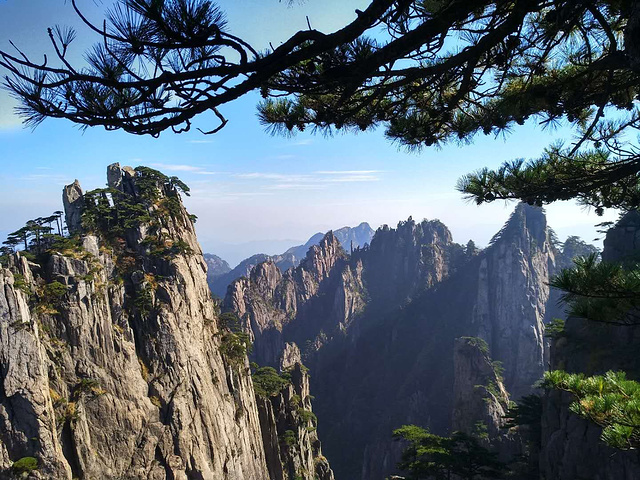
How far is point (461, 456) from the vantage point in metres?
21.4

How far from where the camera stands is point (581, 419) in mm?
12656

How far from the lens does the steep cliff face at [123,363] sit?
1930cm

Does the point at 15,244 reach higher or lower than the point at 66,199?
lower

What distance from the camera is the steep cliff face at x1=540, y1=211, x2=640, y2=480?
11.9 meters

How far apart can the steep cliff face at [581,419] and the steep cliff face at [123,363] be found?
1987cm

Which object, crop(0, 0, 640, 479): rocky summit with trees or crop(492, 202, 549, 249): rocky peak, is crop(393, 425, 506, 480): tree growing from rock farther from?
crop(492, 202, 549, 249): rocky peak

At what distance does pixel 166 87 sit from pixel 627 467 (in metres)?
13.7

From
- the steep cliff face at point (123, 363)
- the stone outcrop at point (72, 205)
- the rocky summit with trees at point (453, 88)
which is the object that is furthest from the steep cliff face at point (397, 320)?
the rocky summit with trees at point (453, 88)

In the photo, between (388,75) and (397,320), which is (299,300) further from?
(388,75)

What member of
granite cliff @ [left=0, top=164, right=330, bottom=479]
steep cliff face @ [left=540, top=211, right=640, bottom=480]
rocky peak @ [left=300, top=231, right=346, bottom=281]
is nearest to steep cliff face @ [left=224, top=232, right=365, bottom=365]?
rocky peak @ [left=300, top=231, right=346, bottom=281]

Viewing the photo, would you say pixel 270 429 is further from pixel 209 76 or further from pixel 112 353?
pixel 209 76

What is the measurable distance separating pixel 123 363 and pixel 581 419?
22879 millimetres

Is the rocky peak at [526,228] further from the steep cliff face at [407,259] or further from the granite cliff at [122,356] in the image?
the granite cliff at [122,356]

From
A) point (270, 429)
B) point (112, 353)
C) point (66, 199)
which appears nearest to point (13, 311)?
point (112, 353)
